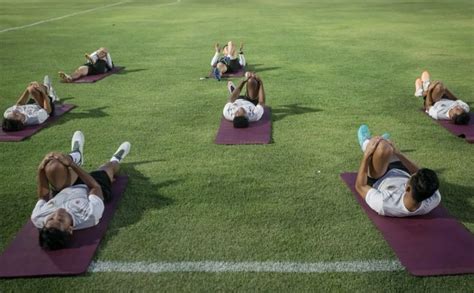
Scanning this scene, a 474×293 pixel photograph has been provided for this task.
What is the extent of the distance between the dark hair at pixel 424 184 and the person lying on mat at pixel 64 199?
325 centimetres

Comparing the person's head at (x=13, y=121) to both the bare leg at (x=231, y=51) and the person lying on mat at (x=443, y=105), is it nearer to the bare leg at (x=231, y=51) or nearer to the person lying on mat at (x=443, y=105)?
the bare leg at (x=231, y=51)

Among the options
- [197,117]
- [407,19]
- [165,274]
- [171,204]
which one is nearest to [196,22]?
[407,19]

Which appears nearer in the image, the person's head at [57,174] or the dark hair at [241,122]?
the person's head at [57,174]

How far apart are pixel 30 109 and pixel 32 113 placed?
127mm

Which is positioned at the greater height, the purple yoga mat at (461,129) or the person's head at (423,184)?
the person's head at (423,184)

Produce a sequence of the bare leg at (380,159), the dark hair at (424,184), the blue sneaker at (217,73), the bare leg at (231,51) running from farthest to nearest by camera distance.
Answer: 1. the bare leg at (231,51)
2. the blue sneaker at (217,73)
3. the bare leg at (380,159)
4. the dark hair at (424,184)

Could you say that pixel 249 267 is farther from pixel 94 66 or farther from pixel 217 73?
pixel 94 66

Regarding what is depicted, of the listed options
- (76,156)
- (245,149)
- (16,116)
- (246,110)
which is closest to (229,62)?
(246,110)

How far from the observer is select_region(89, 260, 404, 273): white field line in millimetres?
4051

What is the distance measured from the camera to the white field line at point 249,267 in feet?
13.3

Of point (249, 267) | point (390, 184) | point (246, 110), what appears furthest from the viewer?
point (246, 110)

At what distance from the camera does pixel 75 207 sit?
181 inches

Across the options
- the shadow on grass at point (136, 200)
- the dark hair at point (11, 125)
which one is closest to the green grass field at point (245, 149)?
the shadow on grass at point (136, 200)

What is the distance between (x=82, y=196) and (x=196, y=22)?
57.4 feet
